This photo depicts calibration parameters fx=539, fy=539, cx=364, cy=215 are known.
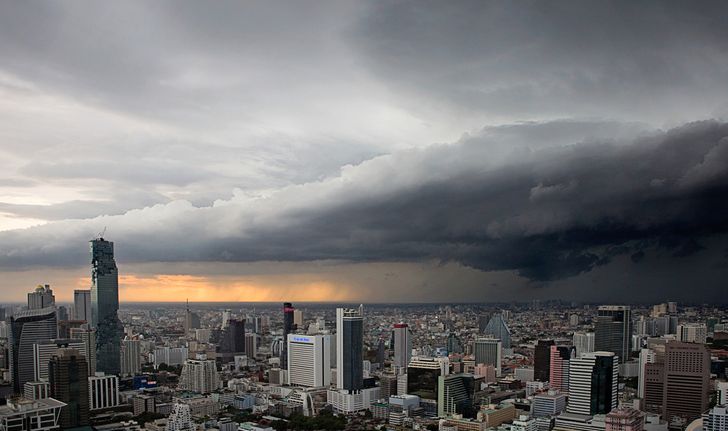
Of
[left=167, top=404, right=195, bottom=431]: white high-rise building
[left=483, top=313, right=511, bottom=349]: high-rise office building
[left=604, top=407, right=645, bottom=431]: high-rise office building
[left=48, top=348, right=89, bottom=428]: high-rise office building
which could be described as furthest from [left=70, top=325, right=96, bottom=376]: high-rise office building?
[left=604, top=407, right=645, bottom=431]: high-rise office building

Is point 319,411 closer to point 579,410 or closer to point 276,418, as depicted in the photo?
point 276,418

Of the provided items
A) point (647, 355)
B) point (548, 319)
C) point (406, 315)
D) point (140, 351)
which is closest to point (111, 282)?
point (140, 351)

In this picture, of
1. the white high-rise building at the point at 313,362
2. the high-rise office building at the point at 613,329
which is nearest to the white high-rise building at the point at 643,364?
the high-rise office building at the point at 613,329

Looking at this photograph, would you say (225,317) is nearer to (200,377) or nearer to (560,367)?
(200,377)

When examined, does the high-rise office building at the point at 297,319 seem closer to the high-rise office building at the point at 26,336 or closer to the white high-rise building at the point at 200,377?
the white high-rise building at the point at 200,377

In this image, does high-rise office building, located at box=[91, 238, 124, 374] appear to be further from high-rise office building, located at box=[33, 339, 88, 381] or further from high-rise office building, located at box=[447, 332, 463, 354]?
high-rise office building, located at box=[447, 332, 463, 354]

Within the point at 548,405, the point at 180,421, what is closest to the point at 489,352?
the point at 548,405
